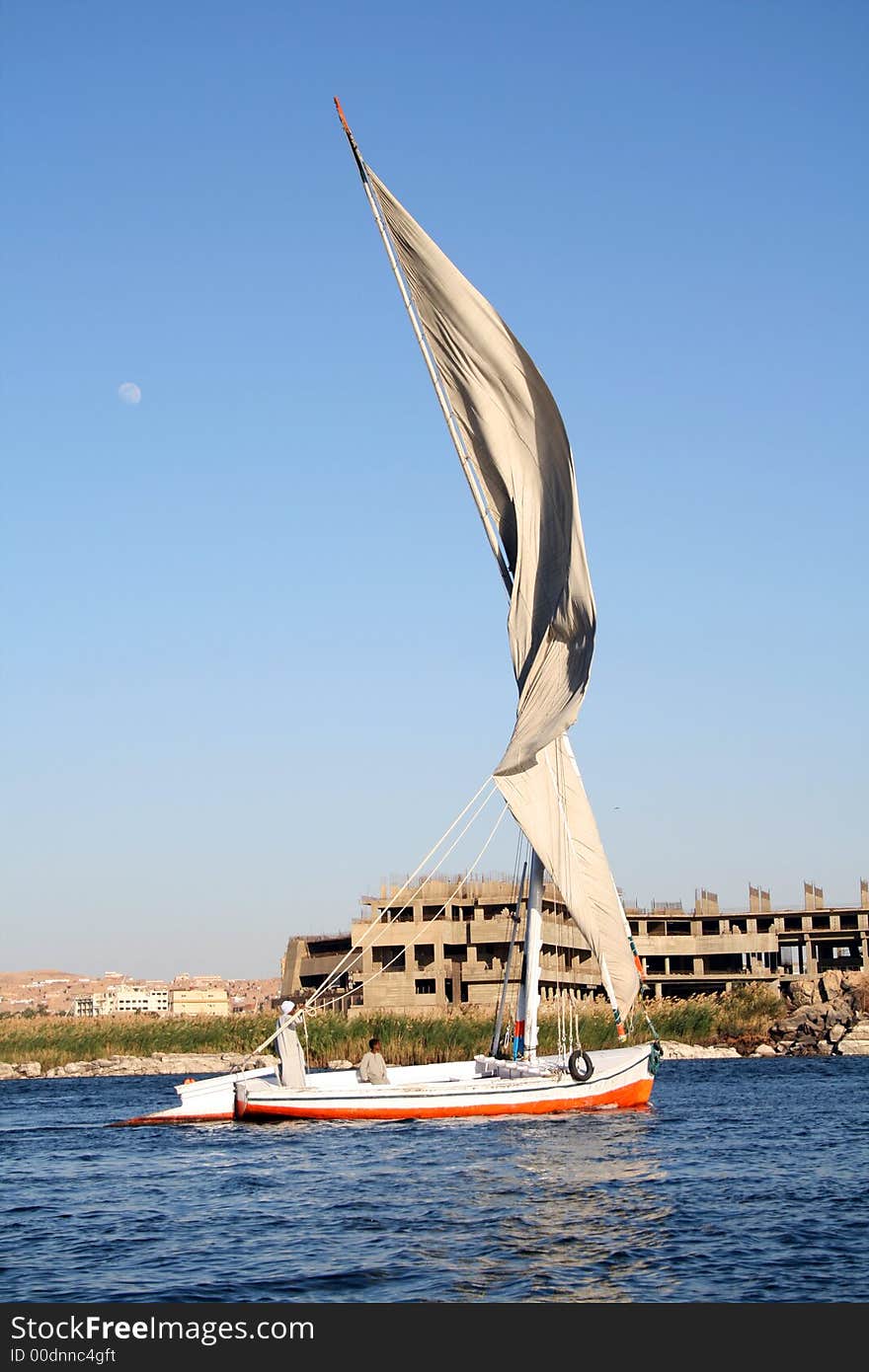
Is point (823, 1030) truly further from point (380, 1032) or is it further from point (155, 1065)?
point (155, 1065)

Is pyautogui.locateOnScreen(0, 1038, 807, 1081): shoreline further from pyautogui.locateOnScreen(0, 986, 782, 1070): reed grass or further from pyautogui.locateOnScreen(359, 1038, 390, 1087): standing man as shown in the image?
pyautogui.locateOnScreen(359, 1038, 390, 1087): standing man

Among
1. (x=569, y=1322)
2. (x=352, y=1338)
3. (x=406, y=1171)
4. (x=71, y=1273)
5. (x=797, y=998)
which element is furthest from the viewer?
(x=797, y=998)

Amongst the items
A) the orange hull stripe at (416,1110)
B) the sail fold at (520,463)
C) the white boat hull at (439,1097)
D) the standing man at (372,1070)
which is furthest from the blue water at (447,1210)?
the sail fold at (520,463)

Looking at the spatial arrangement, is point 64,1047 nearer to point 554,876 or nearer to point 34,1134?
point 34,1134

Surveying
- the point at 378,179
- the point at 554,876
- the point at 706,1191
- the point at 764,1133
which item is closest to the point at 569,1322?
the point at 706,1191

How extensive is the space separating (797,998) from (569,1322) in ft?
251

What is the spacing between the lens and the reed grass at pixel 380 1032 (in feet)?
167

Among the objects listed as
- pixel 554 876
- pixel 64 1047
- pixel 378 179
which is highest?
pixel 378 179

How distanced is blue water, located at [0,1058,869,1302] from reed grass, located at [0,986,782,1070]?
17.5 meters

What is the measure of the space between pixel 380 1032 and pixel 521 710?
2308cm

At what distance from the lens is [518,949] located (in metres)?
81.6

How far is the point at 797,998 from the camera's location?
277ft

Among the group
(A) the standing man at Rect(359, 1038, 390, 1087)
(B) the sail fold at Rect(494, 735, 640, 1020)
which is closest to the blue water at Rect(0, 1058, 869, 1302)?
(A) the standing man at Rect(359, 1038, 390, 1087)

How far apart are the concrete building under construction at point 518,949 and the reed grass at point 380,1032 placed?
6.59 m
